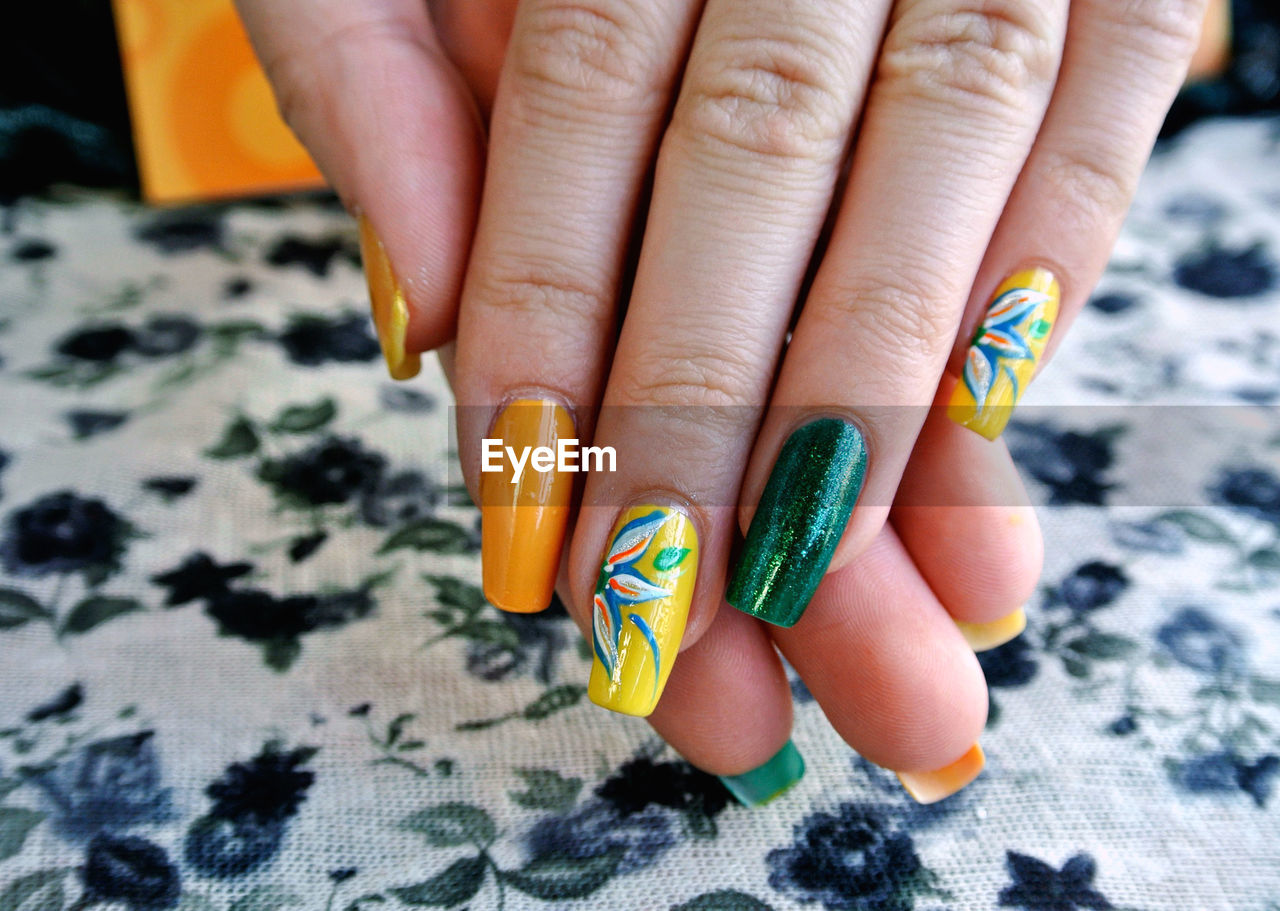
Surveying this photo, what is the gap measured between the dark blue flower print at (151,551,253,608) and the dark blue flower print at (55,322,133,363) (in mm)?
309

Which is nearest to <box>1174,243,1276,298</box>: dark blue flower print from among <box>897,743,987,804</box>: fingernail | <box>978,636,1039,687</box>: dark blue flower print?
<box>978,636,1039,687</box>: dark blue flower print

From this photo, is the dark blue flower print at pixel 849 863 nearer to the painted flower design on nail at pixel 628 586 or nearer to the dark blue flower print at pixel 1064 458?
the painted flower design on nail at pixel 628 586

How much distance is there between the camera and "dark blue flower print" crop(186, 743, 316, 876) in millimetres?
539

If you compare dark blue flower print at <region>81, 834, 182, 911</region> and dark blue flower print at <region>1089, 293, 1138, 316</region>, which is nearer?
dark blue flower print at <region>81, 834, 182, 911</region>

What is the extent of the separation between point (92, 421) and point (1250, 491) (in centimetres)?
94

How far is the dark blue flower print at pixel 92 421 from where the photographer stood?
0.83 meters

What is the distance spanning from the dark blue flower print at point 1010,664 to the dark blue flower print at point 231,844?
44 cm

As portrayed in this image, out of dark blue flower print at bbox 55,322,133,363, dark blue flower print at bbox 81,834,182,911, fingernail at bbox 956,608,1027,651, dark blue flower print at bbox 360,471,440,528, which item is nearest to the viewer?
dark blue flower print at bbox 81,834,182,911

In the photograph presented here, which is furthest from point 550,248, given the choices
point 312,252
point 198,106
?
point 198,106

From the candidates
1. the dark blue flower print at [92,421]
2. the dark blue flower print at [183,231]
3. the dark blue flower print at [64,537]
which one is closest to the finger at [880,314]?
the dark blue flower print at [64,537]

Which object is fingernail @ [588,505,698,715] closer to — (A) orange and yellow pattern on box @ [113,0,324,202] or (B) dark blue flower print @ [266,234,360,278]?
(B) dark blue flower print @ [266,234,360,278]

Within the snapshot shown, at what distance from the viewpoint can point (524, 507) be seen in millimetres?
545

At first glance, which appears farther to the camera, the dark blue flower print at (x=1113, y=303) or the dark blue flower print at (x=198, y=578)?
the dark blue flower print at (x=1113, y=303)

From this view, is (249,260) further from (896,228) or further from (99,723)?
(896,228)
